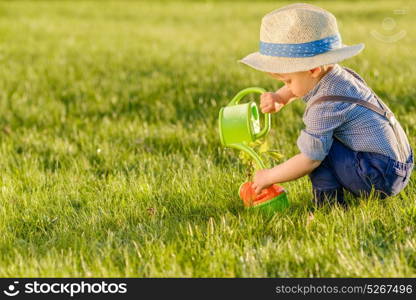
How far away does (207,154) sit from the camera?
4.41m

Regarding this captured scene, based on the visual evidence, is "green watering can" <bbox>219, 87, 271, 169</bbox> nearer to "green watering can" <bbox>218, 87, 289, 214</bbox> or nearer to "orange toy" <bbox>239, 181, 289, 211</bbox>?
"green watering can" <bbox>218, 87, 289, 214</bbox>

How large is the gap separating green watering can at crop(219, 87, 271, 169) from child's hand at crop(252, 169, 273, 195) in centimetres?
11

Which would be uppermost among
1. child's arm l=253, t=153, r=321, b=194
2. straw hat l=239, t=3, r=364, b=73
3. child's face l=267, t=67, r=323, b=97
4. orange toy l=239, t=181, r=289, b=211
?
straw hat l=239, t=3, r=364, b=73

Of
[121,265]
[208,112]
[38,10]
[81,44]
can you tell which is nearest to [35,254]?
[121,265]

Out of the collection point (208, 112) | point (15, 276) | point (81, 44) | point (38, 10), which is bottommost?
point (15, 276)

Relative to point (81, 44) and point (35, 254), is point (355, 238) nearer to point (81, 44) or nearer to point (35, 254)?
point (35, 254)

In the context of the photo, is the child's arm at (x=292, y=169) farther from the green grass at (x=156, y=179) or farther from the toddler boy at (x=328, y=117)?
the green grass at (x=156, y=179)

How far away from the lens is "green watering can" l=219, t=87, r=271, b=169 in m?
3.31

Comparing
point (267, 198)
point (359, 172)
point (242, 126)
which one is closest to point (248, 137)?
point (242, 126)

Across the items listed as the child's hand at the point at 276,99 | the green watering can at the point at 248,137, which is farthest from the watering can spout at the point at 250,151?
the child's hand at the point at 276,99

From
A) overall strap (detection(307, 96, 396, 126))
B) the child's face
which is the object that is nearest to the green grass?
overall strap (detection(307, 96, 396, 126))

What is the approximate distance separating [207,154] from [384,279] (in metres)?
2.06

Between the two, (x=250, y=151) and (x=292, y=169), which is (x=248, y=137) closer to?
(x=250, y=151)

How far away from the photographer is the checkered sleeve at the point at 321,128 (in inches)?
→ 120
